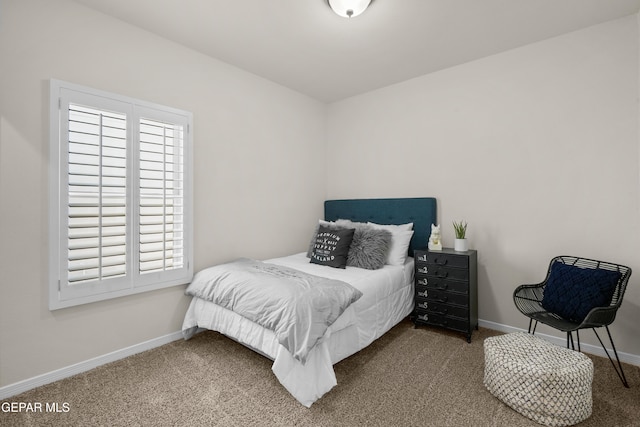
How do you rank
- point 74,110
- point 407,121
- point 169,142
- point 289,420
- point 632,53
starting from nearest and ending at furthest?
point 289,420 → point 74,110 → point 632,53 → point 169,142 → point 407,121

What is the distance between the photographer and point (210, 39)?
105 inches

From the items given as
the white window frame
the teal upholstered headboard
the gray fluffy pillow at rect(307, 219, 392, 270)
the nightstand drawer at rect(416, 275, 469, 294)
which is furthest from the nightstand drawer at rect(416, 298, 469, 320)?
the white window frame

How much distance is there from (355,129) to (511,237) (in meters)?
2.21

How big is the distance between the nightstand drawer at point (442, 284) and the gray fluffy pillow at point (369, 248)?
402 millimetres

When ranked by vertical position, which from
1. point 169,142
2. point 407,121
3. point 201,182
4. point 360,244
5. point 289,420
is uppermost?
point 407,121

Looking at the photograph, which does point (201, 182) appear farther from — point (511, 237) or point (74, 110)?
point (511, 237)

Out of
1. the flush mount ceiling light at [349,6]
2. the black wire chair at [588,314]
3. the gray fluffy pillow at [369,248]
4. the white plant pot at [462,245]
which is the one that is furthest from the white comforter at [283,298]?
the flush mount ceiling light at [349,6]

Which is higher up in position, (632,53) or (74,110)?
(632,53)

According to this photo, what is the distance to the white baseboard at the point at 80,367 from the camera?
6.38 ft

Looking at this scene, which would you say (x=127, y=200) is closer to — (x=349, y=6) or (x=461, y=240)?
(x=349, y=6)

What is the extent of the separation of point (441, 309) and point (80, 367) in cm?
295

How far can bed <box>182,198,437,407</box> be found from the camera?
1875mm

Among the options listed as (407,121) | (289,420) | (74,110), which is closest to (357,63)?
(407,121)

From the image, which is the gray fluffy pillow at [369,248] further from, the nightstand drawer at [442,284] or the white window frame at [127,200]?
the white window frame at [127,200]
